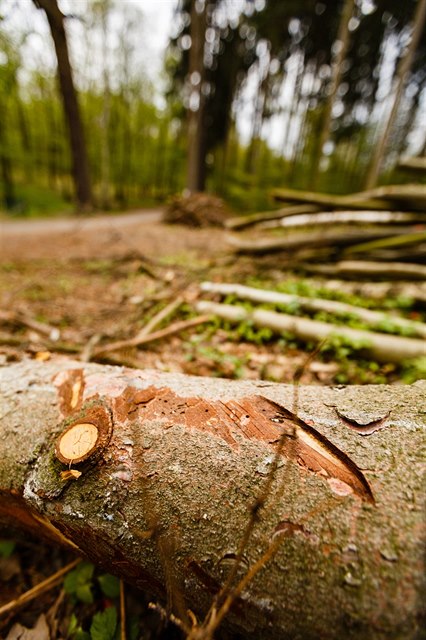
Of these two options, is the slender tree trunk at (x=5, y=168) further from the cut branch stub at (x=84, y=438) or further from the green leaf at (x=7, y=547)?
the cut branch stub at (x=84, y=438)

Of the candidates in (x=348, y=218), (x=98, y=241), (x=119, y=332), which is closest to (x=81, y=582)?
(x=119, y=332)

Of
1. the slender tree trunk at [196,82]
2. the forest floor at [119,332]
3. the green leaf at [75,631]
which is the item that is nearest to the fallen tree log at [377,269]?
the forest floor at [119,332]

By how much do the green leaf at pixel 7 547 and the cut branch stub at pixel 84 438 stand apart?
963 millimetres

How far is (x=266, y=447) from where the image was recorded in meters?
1.00

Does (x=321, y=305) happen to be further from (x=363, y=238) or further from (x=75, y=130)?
(x=75, y=130)

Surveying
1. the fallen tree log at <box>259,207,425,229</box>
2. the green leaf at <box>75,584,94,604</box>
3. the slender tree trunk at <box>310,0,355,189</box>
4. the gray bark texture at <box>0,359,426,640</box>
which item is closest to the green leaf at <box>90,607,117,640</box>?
the green leaf at <box>75,584,94,604</box>

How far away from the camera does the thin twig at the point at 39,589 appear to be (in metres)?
1.27

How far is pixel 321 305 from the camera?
2908 millimetres

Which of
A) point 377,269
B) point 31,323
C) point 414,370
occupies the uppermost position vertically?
point 377,269

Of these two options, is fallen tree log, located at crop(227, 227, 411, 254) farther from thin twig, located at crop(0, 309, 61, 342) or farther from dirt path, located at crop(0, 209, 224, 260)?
thin twig, located at crop(0, 309, 61, 342)

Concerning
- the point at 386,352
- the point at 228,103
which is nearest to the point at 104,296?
the point at 386,352

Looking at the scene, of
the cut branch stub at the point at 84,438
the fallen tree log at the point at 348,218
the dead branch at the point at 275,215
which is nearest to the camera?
the cut branch stub at the point at 84,438

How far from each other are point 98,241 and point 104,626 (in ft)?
24.3

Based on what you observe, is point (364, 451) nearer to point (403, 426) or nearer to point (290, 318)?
point (403, 426)
